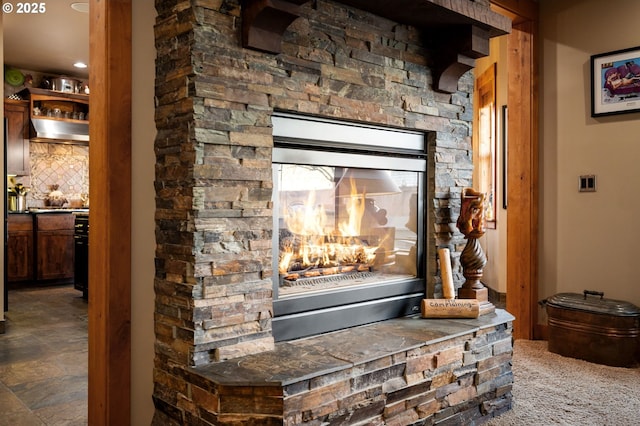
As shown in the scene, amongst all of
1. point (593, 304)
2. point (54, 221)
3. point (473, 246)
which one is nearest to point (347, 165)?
point (473, 246)

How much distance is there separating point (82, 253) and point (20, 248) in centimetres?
132

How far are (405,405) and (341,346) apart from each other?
0.35m

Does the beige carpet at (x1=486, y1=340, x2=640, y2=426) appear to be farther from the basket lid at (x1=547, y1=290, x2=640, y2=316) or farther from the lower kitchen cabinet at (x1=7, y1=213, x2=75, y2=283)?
the lower kitchen cabinet at (x1=7, y1=213, x2=75, y2=283)

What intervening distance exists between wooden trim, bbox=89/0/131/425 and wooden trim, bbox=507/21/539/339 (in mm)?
2939

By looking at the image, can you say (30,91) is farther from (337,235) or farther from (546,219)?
(546,219)

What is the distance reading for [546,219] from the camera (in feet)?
12.8

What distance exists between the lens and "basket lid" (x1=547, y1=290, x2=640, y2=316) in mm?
3254

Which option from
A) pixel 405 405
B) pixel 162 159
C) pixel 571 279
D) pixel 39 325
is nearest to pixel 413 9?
pixel 162 159

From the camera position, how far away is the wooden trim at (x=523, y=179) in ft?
12.8

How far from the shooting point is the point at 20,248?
20.7ft

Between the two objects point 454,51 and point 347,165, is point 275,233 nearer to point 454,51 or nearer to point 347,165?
point 347,165

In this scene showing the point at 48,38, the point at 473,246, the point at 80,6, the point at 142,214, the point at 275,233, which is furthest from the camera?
the point at 48,38

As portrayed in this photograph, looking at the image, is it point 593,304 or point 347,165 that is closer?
point 347,165

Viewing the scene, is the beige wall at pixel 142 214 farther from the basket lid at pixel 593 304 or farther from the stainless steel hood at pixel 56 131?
the stainless steel hood at pixel 56 131
